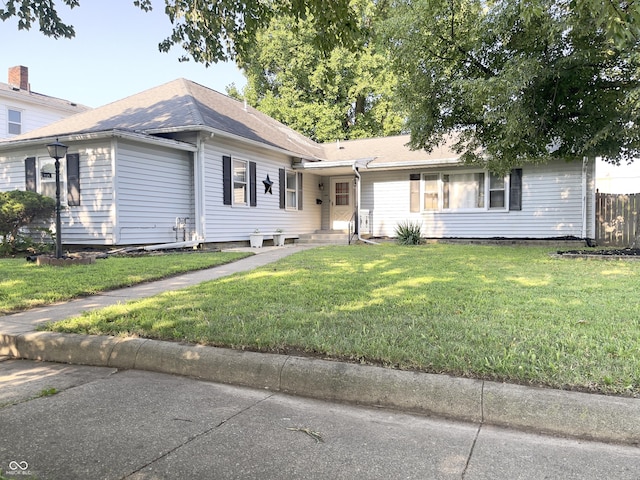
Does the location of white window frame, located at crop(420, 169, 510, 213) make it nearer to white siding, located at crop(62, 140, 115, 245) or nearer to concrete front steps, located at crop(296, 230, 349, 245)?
concrete front steps, located at crop(296, 230, 349, 245)

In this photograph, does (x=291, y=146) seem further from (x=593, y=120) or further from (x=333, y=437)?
(x=333, y=437)

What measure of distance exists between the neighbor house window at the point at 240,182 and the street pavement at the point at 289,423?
35.6ft

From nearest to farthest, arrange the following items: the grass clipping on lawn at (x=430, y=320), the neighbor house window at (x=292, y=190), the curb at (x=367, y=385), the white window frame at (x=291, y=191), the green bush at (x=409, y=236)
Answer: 1. the curb at (x=367, y=385)
2. the grass clipping on lawn at (x=430, y=320)
3. the green bush at (x=409, y=236)
4. the white window frame at (x=291, y=191)
5. the neighbor house window at (x=292, y=190)

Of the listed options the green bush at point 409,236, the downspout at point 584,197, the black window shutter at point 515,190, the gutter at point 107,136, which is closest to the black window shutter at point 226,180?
the gutter at point 107,136

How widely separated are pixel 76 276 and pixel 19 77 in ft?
72.5

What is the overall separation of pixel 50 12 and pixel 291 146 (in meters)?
12.2

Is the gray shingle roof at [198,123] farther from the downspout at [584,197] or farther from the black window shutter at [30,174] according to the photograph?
the downspout at [584,197]

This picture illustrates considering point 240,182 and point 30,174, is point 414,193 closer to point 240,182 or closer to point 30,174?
point 240,182

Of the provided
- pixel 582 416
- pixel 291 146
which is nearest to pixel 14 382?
pixel 582 416

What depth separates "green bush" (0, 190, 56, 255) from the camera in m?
10.6

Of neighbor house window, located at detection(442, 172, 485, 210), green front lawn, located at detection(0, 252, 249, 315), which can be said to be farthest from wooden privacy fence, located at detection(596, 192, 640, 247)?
green front lawn, located at detection(0, 252, 249, 315)

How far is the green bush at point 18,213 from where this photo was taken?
10.6 metres

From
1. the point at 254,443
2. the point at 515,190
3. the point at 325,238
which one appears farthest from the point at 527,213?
the point at 254,443

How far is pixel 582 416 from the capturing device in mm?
2748
